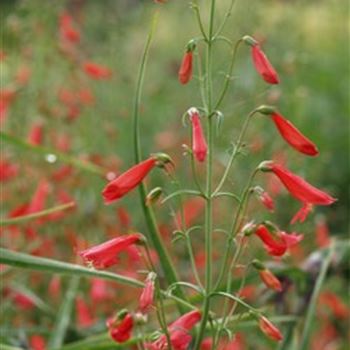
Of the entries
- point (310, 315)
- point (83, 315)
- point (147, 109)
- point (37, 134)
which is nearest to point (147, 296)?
point (310, 315)

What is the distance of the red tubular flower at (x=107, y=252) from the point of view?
222 cm

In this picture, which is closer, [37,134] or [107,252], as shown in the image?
[107,252]

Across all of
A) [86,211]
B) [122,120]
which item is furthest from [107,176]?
[122,120]

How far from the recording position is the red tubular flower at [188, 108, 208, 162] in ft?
6.79

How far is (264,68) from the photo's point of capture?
2221mm

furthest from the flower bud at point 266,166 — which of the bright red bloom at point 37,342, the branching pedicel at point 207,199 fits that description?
the bright red bloom at point 37,342

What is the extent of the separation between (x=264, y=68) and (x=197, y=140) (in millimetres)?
231

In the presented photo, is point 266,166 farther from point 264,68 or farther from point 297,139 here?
point 264,68

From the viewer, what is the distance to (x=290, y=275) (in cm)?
315

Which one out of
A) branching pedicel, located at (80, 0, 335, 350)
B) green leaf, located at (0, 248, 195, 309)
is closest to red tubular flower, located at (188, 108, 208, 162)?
branching pedicel, located at (80, 0, 335, 350)

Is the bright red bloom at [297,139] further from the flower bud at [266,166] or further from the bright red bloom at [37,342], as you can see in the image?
the bright red bloom at [37,342]

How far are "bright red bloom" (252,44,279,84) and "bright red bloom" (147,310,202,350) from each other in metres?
0.51

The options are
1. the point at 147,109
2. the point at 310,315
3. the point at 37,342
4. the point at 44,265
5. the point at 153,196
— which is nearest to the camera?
the point at 153,196

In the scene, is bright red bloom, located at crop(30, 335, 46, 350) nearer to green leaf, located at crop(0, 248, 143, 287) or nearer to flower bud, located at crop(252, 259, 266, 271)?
green leaf, located at crop(0, 248, 143, 287)
